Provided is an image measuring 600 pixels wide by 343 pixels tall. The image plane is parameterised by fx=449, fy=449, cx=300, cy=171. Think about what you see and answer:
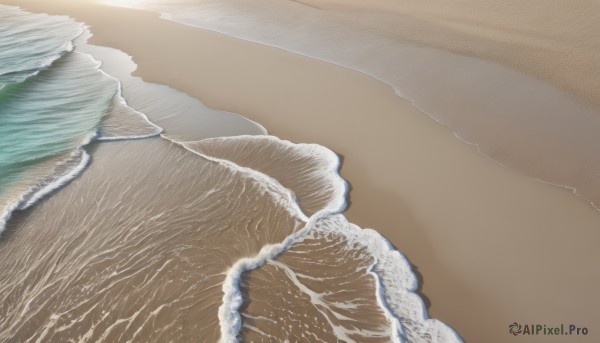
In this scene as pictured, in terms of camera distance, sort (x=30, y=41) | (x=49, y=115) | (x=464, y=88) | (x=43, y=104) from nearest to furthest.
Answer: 1. (x=464, y=88)
2. (x=49, y=115)
3. (x=43, y=104)
4. (x=30, y=41)

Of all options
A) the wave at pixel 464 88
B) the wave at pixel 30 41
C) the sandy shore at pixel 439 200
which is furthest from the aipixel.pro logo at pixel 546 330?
the wave at pixel 30 41

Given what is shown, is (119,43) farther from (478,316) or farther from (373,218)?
(478,316)

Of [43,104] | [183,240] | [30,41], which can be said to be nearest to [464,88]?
[183,240]

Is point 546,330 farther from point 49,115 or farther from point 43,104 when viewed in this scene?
point 43,104

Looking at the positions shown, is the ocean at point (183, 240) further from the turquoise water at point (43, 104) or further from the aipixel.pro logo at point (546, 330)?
the aipixel.pro logo at point (546, 330)

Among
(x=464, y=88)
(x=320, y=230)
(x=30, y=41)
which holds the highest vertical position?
(x=464, y=88)

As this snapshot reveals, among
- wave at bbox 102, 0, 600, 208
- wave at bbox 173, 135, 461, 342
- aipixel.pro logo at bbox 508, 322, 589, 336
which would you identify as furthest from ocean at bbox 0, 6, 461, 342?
wave at bbox 102, 0, 600, 208
